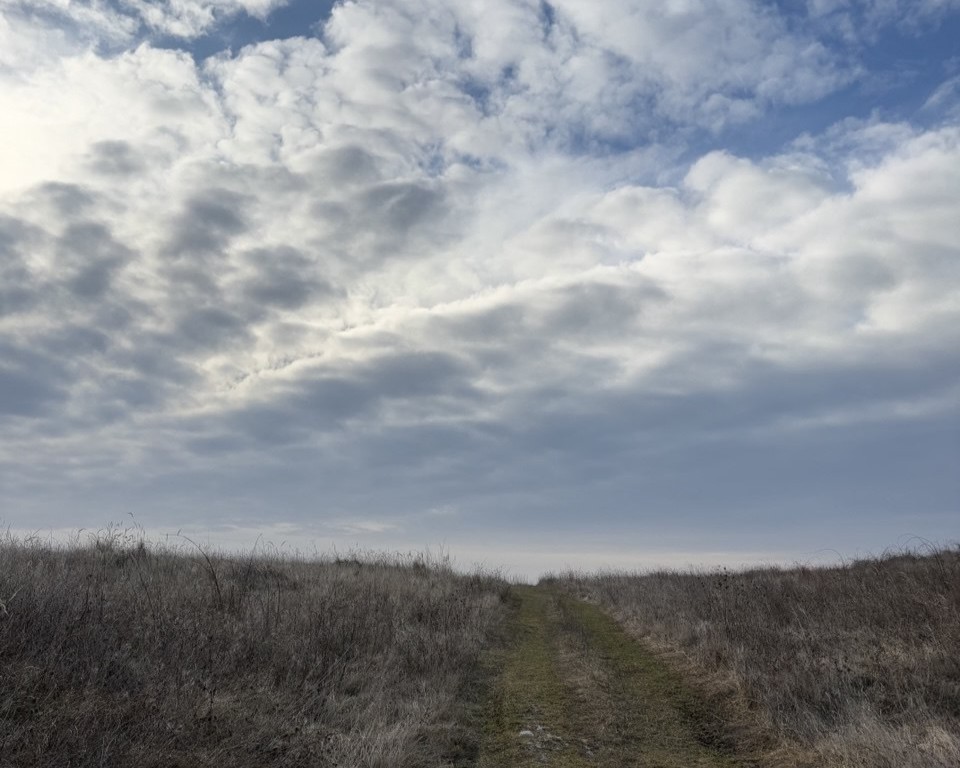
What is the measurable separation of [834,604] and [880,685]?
222 inches

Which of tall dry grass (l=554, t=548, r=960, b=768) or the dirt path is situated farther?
the dirt path

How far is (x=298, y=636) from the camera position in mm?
10961

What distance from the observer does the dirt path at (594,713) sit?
775cm

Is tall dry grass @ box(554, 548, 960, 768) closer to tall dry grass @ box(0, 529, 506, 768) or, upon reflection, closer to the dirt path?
the dirt path

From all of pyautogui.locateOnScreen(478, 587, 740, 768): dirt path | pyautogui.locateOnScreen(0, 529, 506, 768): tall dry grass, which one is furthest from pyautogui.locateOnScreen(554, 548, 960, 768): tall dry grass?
pyautogui.locateOnScreen(0, 529, 506, 768): tall dry grass

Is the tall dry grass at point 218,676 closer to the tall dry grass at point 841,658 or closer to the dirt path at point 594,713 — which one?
the dirt path at point 594,713

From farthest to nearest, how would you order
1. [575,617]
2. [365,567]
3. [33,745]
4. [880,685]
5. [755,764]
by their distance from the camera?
1. [365,567]
2. [575,617]
3. [880,685]
4. [755,764]
5. [33,745]

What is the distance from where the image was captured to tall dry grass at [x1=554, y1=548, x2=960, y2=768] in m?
6.96

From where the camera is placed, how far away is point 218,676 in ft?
28.7

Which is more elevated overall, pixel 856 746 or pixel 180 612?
pixel 180 612

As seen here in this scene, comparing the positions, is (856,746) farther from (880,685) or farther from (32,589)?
(32,589)

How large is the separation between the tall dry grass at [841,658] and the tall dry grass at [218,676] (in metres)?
3.81

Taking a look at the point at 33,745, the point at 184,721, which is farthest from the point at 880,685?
the point at 33,745

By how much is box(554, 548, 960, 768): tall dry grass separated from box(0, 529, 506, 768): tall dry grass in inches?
150
